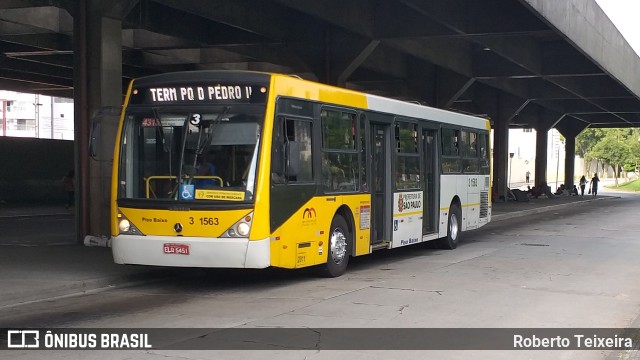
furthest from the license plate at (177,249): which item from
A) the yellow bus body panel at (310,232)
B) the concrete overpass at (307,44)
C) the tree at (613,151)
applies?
the tree at (613,151)

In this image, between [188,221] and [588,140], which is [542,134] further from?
[588,140]

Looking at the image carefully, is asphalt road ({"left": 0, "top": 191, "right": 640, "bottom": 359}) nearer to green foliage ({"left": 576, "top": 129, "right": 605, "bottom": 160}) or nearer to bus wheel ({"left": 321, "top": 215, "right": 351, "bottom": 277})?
bus wheel ({"left": 321, "top": 215, "right": 351, "bottom": 277})

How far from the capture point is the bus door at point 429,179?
54.0 ft

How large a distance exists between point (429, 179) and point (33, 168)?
81.4ft

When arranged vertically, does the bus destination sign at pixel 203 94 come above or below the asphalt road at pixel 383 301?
above

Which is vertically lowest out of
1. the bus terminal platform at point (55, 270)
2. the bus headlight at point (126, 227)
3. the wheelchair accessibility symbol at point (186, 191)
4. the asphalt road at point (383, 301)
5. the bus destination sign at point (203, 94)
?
the asphalt road at point (383, 301)

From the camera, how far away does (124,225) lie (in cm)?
1135

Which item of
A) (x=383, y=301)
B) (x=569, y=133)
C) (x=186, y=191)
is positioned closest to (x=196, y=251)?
(x=186, y=191)

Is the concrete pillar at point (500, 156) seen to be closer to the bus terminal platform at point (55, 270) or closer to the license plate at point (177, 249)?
the bus terminal platform at point (55, 270)

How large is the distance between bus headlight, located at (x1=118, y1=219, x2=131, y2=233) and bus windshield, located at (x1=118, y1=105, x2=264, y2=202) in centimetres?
38

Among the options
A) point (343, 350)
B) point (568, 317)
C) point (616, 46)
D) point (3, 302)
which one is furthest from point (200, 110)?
point (616, 46)

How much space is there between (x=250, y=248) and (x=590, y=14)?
71.0ft

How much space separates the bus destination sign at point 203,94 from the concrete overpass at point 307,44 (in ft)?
4.57

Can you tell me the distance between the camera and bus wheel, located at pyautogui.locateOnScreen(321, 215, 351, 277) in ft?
41.5
